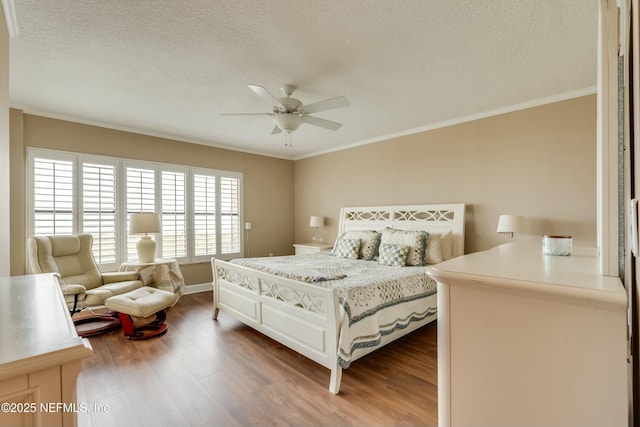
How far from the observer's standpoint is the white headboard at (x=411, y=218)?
3809 mm

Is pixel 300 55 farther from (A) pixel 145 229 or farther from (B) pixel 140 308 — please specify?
(A) pixel 145 229

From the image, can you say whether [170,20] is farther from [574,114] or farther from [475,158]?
[574,114]

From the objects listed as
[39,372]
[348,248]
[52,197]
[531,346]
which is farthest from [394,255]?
[52,197]

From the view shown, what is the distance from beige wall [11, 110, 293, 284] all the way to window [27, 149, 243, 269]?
0.39ft

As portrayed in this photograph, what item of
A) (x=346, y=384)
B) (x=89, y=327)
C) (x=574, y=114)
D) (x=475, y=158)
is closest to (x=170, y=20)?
(x=346, y=384)

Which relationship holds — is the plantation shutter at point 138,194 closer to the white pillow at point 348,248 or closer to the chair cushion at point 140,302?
the chair cushion at point 140,302

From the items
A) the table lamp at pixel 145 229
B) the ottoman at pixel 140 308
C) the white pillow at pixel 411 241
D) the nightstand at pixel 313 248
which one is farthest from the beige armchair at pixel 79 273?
the white pillow at pixel 411 241

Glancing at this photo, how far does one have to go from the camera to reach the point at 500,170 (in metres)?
3.60

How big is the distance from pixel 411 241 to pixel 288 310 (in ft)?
6.21

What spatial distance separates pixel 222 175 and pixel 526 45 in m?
4.66

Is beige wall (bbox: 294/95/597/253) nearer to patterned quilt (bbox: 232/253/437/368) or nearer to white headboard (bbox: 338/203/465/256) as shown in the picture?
white headboard (bbox: 338/203/465/256)

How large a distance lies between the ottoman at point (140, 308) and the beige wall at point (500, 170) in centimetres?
343

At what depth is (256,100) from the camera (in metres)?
3.24

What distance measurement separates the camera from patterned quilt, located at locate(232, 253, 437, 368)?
2209 millimetres
